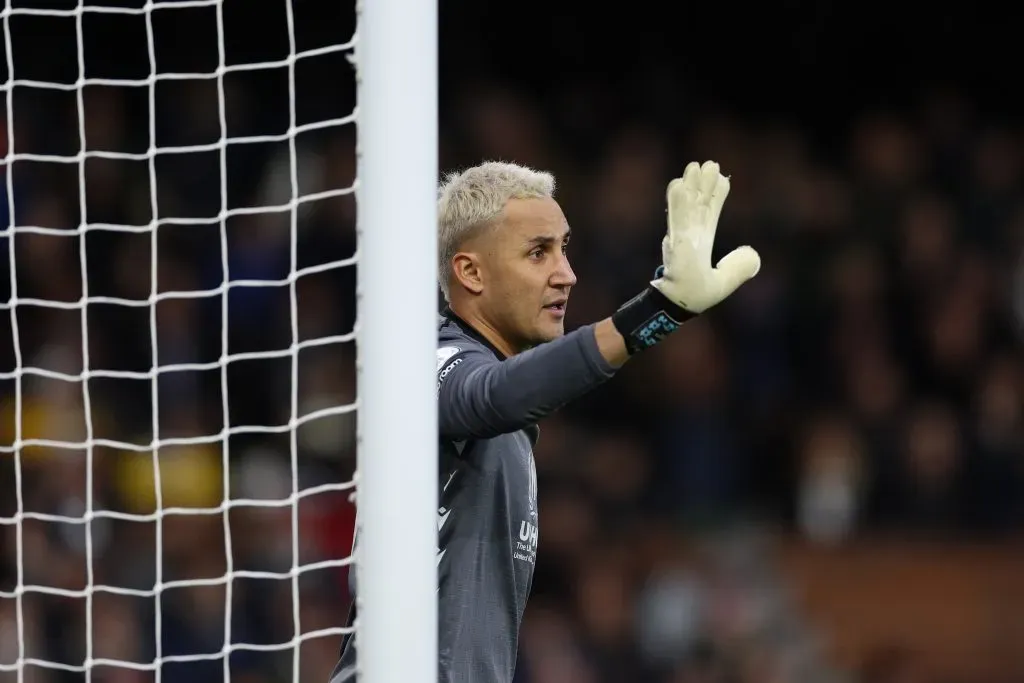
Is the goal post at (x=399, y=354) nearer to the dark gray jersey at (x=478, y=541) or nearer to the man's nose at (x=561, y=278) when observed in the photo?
the dark gray jersey at (x=478, y=541)

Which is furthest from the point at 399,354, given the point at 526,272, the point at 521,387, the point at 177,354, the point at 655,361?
the point at 655,361

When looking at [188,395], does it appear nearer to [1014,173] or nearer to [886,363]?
[886,363]

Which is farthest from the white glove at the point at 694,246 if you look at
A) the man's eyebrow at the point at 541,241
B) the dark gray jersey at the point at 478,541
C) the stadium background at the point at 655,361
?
the stadium background at the point at 655,361

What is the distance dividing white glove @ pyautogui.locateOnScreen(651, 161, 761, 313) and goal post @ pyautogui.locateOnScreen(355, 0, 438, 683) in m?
0.42

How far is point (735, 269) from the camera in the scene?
261 cm

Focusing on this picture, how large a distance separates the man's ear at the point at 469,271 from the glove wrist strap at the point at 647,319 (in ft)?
2.03

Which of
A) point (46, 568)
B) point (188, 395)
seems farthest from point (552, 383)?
point (188, 395)

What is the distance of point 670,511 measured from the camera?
7.11m

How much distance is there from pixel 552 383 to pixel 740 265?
1.33 feet

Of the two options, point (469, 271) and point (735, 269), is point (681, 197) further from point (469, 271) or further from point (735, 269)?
point (469, 271)

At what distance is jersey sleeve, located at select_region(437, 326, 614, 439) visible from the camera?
2496mm

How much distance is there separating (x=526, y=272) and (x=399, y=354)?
0.53 metres

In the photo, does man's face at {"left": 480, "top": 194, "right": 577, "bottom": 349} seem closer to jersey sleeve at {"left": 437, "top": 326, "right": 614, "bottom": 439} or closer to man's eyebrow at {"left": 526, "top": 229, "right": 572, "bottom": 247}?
man's eyebrow at {"left": 526, "top": 229, "right": 572, "bottom": 247}

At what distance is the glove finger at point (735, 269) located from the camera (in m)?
2.57
